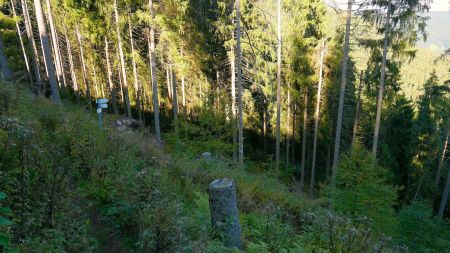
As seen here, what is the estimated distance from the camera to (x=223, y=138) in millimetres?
16844

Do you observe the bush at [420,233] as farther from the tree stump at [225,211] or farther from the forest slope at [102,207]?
the tree stump at [225,211]

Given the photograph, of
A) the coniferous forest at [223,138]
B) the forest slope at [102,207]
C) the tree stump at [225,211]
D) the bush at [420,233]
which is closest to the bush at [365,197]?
the coniferous forest at [223,138]

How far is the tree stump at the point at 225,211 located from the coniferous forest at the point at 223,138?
2cm

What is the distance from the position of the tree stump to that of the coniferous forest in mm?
19

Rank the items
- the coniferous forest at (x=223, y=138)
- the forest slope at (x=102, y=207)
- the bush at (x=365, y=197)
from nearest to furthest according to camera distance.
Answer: the forest slope at (x=102, y=207) < the coniferous forest at (x=223, y=138) < the bush at (x=365, y=197)

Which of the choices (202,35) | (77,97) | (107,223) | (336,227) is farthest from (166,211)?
(77,97)

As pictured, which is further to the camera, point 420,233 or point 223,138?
point 223,138

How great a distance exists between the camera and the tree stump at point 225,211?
170 inches

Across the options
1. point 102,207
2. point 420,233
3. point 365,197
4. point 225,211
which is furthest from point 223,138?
point 225,211

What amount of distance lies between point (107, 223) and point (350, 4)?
1458cm

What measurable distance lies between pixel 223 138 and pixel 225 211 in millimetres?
12447

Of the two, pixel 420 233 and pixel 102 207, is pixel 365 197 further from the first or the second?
pixel 102 207

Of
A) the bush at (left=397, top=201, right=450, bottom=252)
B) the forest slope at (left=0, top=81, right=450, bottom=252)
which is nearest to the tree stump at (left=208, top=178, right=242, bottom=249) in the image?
the forest slope at (left=0, top=81, right=450, bottom=252)

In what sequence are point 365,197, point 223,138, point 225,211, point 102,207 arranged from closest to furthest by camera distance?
point 225,211, point 102,207, point 365,197, point 223,138
